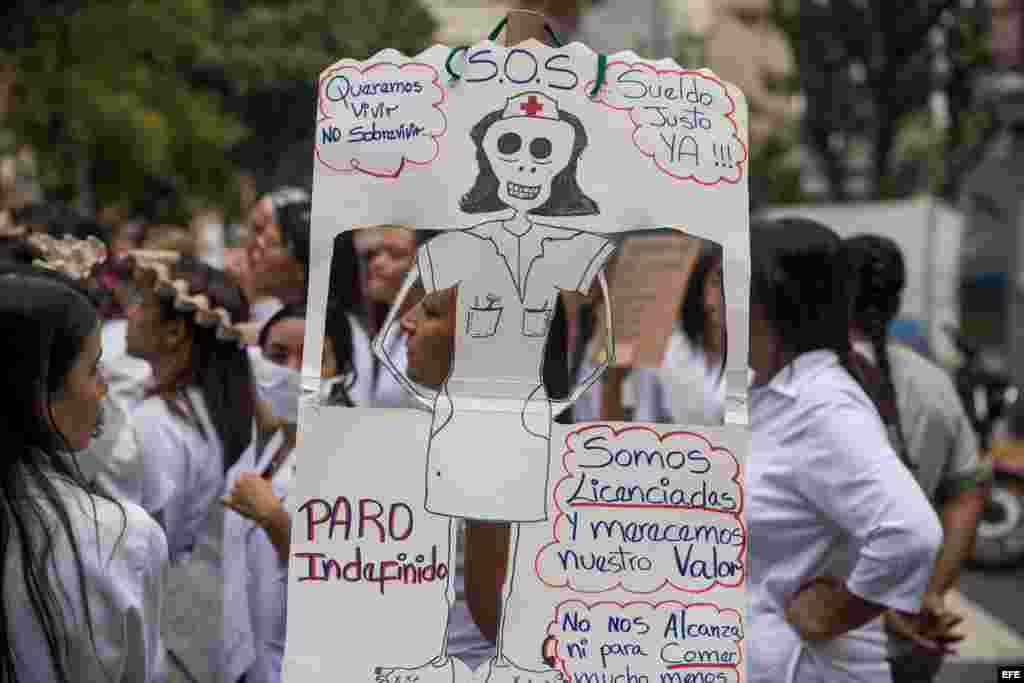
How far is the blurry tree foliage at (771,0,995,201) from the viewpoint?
50.5 feet

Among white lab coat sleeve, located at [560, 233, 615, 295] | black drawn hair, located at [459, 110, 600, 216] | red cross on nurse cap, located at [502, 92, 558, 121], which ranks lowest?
white lab coat sleeve, located at [560, 233, 615, 295]

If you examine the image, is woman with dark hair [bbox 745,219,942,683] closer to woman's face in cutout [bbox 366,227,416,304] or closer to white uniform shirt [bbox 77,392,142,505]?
white uniform shirt [bbox 77,392,142,505]

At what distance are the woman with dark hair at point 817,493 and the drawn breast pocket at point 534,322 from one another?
0.74 metres

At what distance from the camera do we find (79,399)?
2.45 m

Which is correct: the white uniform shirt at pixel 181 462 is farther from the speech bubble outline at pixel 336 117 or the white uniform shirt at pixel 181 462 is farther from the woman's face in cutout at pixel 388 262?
the woman's face in cutout at pixel 388 262

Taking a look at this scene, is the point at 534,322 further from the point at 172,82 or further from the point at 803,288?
the point at 172,82

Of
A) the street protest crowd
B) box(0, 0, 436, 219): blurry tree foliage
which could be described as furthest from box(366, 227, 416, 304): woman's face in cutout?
box(0, 0, 436, 219): blurry tree foliage

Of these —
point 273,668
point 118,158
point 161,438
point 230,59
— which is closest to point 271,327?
point 161,438

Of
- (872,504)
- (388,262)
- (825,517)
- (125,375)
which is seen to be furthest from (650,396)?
(872,504)

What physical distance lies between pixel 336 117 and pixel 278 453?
1.09 meters

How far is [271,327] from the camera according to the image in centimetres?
375

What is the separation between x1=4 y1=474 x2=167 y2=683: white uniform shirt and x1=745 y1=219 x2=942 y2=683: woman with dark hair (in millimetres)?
1337

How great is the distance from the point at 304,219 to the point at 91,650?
7.06ft

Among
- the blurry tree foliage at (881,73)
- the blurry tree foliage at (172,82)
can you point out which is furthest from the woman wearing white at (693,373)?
the blurry tree foliage at (881,73)
